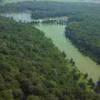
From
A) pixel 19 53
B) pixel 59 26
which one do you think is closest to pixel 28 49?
pixel 19 53

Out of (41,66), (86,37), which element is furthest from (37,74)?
(86,37)

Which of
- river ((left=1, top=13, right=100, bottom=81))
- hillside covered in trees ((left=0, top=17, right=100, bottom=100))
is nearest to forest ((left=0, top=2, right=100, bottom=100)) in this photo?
hillside covered in trees ((left=0, top=17, right=100, bottom=100))

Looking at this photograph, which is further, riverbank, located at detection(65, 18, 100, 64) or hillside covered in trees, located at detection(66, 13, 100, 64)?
hillside covered in trees, located at detection(66, 13, 100, 64)

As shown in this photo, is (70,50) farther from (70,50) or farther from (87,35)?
(87,35)

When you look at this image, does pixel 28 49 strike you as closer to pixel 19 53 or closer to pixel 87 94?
pixel 19 53

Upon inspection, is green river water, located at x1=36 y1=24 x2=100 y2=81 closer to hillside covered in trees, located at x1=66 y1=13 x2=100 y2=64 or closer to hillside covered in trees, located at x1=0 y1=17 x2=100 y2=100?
hillside covered in trees, located at x1=66 y1=13 x2=100 y2=64
